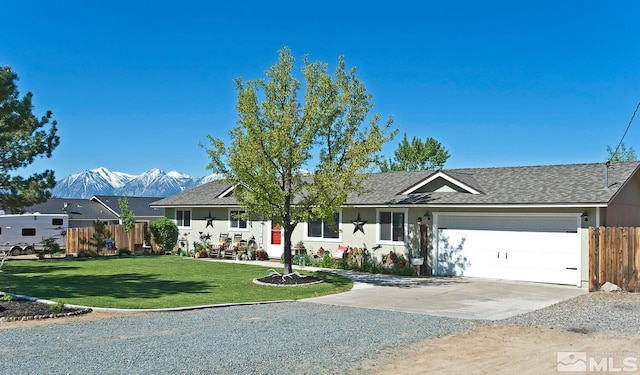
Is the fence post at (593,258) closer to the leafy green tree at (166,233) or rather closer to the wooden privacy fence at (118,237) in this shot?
the leafy green tree at (166,233)

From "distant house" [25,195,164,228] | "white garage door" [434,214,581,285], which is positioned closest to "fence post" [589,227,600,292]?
"white garage door" [434,214,581,285]

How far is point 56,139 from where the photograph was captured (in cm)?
2370

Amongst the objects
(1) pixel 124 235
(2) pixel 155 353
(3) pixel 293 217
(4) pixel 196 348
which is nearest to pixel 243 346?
(4) pixel 196 348

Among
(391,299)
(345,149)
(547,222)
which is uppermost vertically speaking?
(345,149)

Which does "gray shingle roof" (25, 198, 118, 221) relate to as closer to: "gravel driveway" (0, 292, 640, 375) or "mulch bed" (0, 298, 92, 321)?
"mulch bed" (0, 298, 92, 321)

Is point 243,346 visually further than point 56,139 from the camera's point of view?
No

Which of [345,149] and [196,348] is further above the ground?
[345,149]

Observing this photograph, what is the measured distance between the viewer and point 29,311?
12.3 meters

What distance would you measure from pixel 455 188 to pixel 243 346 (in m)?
13.9

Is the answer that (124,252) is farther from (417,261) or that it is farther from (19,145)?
(417,261)

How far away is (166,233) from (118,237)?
277 cm

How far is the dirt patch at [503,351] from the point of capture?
8.11 m

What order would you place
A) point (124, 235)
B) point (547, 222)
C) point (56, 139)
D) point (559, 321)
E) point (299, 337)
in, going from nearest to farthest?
point (299, 337)
point (559, 321)
point (547, 222)
point (56, 139)
point (124, 235)

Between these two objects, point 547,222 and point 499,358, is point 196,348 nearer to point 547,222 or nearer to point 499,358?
point 499,358
